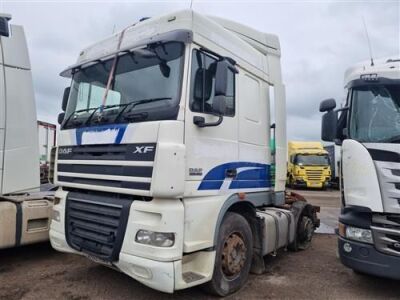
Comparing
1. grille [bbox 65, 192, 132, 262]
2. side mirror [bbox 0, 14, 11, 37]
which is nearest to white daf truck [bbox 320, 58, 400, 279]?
grille [bbox 65, 192, 132, 262]

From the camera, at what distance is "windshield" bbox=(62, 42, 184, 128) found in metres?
4.08

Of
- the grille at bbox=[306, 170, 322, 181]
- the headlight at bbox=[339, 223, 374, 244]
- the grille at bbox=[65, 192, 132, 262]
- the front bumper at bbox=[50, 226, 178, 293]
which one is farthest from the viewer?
the grille at bbox=[306, 170, 322, 181]

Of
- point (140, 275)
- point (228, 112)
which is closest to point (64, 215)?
point (140, 275)

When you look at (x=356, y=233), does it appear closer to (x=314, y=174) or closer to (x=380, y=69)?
(x=380, y=69)

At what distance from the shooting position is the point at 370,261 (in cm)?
438

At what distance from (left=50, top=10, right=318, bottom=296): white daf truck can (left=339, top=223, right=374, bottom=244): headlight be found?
1.12 metres

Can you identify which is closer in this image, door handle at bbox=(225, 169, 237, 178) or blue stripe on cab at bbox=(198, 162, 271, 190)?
blue stripe on cab at bbox=(198, 162, 271, 190)

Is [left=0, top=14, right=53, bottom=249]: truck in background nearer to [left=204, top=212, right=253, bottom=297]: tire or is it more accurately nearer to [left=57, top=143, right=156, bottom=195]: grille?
[left=57, top=143, right=156, bottom=195]: grille

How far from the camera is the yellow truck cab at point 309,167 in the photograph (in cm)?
2498

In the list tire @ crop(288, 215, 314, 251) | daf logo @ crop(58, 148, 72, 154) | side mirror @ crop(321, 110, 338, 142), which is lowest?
tire @ crop(288, 215, 314, 251)

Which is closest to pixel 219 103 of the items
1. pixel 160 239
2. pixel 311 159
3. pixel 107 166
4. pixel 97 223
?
pixel 107 166

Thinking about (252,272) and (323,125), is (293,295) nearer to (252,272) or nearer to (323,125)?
(252,272)

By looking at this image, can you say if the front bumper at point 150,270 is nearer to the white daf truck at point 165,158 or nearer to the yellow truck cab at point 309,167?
the white daf truck at point 165,158

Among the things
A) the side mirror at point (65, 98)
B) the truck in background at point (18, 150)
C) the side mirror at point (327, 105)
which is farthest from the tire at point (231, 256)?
the truck in background at point (18, 150)
